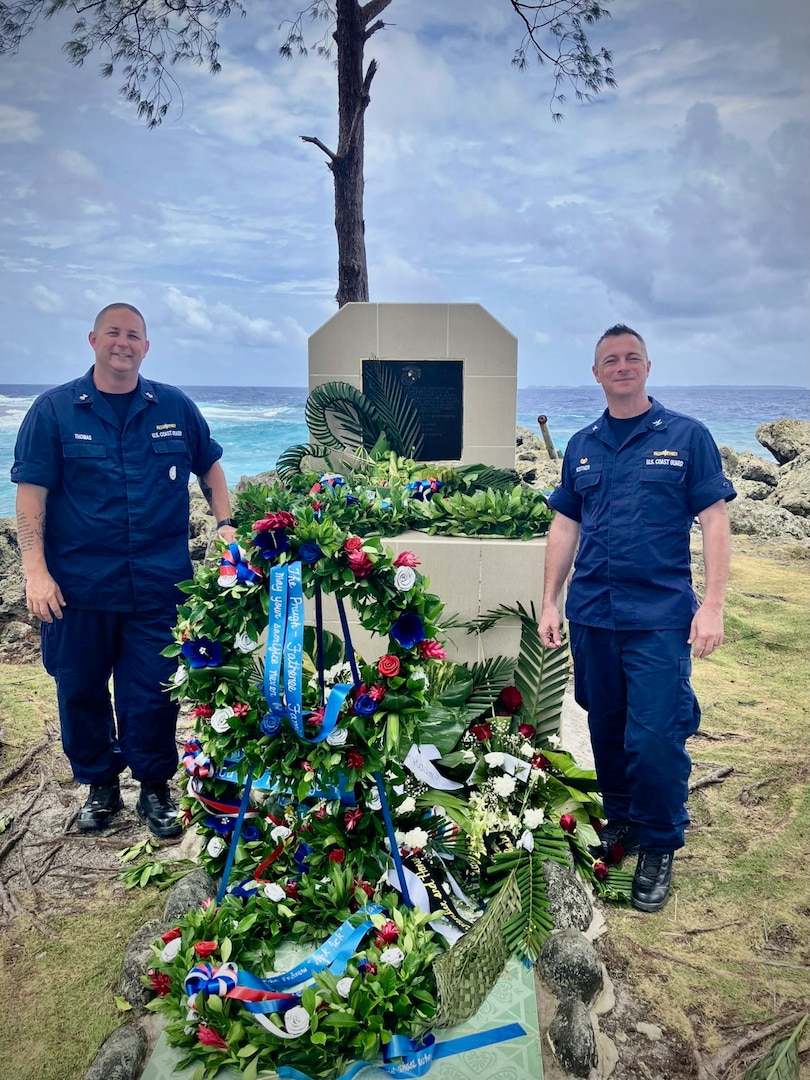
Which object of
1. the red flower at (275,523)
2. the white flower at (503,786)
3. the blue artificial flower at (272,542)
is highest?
the red flower at (275,523)

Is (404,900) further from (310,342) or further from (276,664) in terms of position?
(310,342)

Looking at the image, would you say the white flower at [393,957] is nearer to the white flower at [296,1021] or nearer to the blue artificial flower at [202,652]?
the white flower at [296,1021]

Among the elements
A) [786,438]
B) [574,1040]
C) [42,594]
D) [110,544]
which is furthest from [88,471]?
[786,438]

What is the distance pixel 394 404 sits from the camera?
213 inches

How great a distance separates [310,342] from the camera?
550cm

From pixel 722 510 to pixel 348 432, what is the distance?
3083mm

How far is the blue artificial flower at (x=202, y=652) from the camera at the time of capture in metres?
2.46

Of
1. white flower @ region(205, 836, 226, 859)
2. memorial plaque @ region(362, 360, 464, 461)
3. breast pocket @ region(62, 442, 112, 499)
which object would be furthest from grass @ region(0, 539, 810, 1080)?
memorial plaque @ region(362, 360, 464, 461)

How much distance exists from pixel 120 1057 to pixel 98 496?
188cm

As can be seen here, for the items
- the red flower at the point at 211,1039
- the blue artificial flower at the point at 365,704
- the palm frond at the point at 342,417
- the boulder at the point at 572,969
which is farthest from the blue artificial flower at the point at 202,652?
the palm frond at the point at 342,417

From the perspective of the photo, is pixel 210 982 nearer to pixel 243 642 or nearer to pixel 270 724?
pixel 270 724

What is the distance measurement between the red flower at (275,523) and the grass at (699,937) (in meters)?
1.43

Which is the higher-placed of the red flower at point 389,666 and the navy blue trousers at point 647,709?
the red flower at point 389,666

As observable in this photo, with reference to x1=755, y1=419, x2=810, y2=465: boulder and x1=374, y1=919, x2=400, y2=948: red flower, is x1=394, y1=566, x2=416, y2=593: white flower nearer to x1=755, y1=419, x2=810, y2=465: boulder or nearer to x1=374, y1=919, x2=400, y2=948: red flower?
x1=374, y1=919, x2=400, y2=948: red flower
